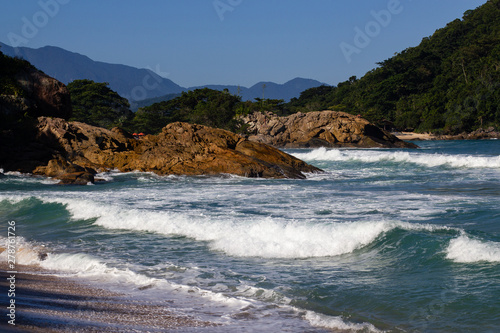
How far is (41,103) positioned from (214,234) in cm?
2266

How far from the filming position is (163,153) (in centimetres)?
2311

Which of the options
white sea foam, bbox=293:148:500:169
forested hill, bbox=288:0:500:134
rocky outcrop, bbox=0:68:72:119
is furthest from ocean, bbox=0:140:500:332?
forested hill, bbox=288:0:500:134

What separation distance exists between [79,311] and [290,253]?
3.87 metres

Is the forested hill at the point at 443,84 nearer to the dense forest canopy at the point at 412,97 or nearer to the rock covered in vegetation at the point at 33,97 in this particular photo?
the dense forest canopy at the point at 412,97

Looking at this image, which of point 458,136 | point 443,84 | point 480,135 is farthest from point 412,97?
point 480,135

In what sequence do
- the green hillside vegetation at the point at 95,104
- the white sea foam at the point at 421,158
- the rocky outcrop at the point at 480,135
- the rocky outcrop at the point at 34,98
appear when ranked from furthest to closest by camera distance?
the rocky outcrop at the point at 480,135 → the green hillside vegetation at the point at 95,104 → the rocky outcrop at the point at 34,98 → the white sea foam at the point at 421,158

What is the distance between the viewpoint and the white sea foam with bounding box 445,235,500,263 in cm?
670

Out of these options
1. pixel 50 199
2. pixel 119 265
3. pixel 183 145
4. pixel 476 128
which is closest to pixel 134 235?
pixel 119 265

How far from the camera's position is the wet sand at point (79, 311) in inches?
173

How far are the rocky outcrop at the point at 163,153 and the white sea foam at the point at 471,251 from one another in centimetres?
1362

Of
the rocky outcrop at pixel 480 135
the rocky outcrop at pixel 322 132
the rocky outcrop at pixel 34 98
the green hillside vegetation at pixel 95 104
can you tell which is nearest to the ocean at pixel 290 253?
the rocky outcrop at pixel 34 98

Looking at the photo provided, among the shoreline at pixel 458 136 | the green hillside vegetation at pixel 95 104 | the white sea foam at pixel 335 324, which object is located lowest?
the white sea foam at pixel 335 324

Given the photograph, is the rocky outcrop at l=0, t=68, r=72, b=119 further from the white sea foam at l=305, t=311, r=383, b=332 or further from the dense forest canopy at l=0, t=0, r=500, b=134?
the dense forest canopy at l=0, t=0, r=500, b=134

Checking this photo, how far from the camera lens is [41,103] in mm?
28047
